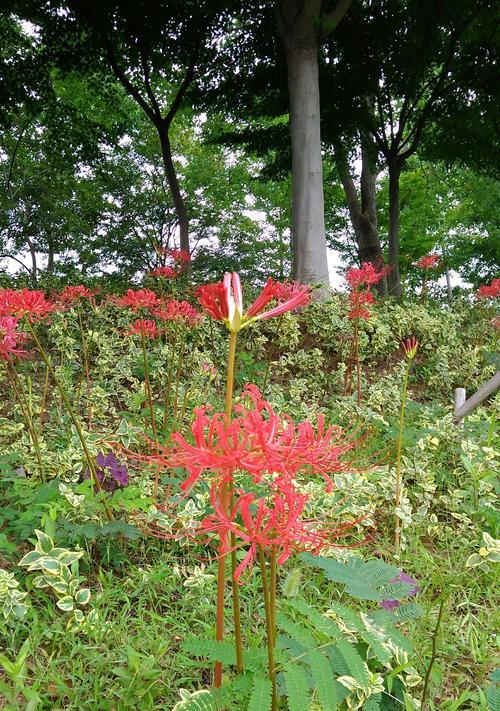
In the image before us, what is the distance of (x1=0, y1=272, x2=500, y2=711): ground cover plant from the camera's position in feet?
2.93

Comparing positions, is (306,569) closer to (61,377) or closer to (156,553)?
(156,553)

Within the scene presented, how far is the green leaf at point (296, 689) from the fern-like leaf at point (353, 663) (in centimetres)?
12

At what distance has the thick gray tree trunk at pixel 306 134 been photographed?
662cm

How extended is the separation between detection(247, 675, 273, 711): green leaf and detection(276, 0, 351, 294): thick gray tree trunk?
5737 millimetres

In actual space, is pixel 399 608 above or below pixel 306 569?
above

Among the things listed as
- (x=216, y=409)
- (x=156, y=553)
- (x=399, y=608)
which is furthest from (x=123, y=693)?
(x=216, y=409)

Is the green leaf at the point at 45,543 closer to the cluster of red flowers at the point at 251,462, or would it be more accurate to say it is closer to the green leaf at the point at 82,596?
the green leaf at the point at 82,596

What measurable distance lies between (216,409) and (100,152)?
10.7m

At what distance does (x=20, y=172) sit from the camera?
1641 cm

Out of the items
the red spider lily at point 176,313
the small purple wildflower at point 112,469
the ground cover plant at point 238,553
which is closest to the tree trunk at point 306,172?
the ground cover plant at point 238,553

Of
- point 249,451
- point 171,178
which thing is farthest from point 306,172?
point 249,451

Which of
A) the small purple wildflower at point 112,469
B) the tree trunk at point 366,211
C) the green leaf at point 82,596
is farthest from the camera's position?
the tree trunk at point 366,211

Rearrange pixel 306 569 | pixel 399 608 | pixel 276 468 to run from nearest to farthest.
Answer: pixel 276 468
pixel 399 608
pixel 306 569

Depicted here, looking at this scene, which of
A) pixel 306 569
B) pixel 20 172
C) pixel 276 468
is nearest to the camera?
pixel 276 468
